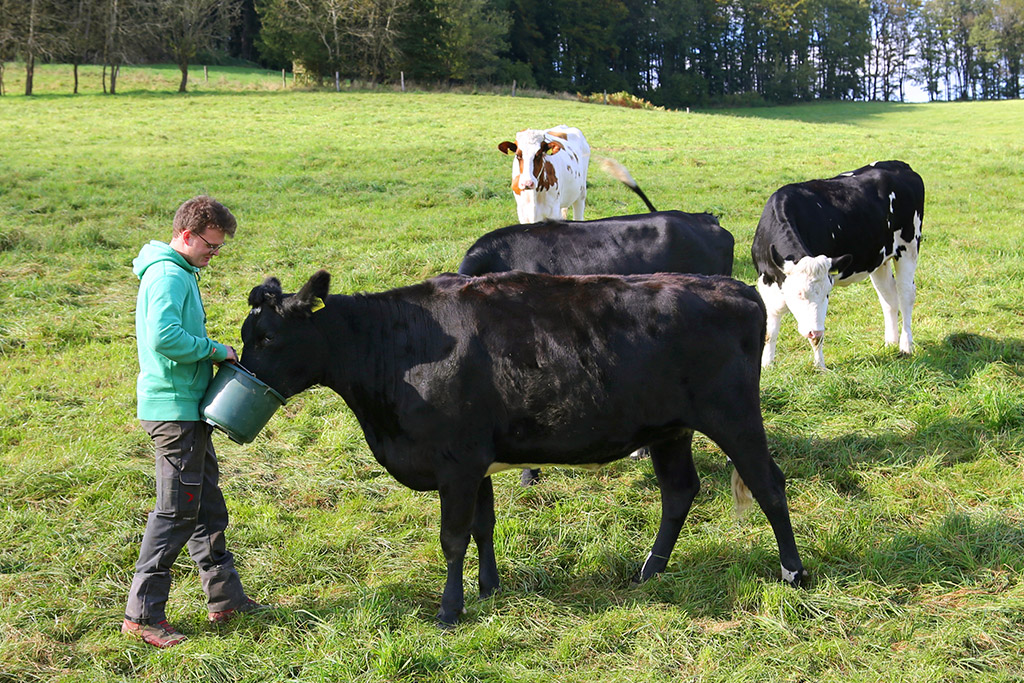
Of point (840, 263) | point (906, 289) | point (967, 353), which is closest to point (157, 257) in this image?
point (840, 263)

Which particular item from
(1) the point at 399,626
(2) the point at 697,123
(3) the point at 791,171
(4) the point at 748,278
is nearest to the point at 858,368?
(4) the point at 748,278

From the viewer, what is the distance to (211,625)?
4352mm

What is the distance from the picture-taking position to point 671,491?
494cm

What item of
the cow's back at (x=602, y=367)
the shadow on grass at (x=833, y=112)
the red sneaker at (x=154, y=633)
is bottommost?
the red sneaker at (x=154, y=633)

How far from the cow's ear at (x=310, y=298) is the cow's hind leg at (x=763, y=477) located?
86.6 inches

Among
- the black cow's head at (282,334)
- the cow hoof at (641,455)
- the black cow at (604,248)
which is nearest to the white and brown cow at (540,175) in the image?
the black cow at (604,248)

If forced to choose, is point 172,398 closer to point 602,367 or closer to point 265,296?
point 265,296

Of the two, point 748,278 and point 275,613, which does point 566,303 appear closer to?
point 275,613

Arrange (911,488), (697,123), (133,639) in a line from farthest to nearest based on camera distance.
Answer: (697,123), (911,488), (133,639)

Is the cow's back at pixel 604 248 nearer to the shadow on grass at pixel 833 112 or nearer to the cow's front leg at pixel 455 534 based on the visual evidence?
the cow's front leg at pixel 455 534

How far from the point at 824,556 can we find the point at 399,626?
2.55m

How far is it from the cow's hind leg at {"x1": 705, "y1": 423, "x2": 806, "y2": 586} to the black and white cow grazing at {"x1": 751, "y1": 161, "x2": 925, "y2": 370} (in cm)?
352

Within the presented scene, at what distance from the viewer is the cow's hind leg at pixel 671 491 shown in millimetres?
4852

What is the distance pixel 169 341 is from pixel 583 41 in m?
75.4
